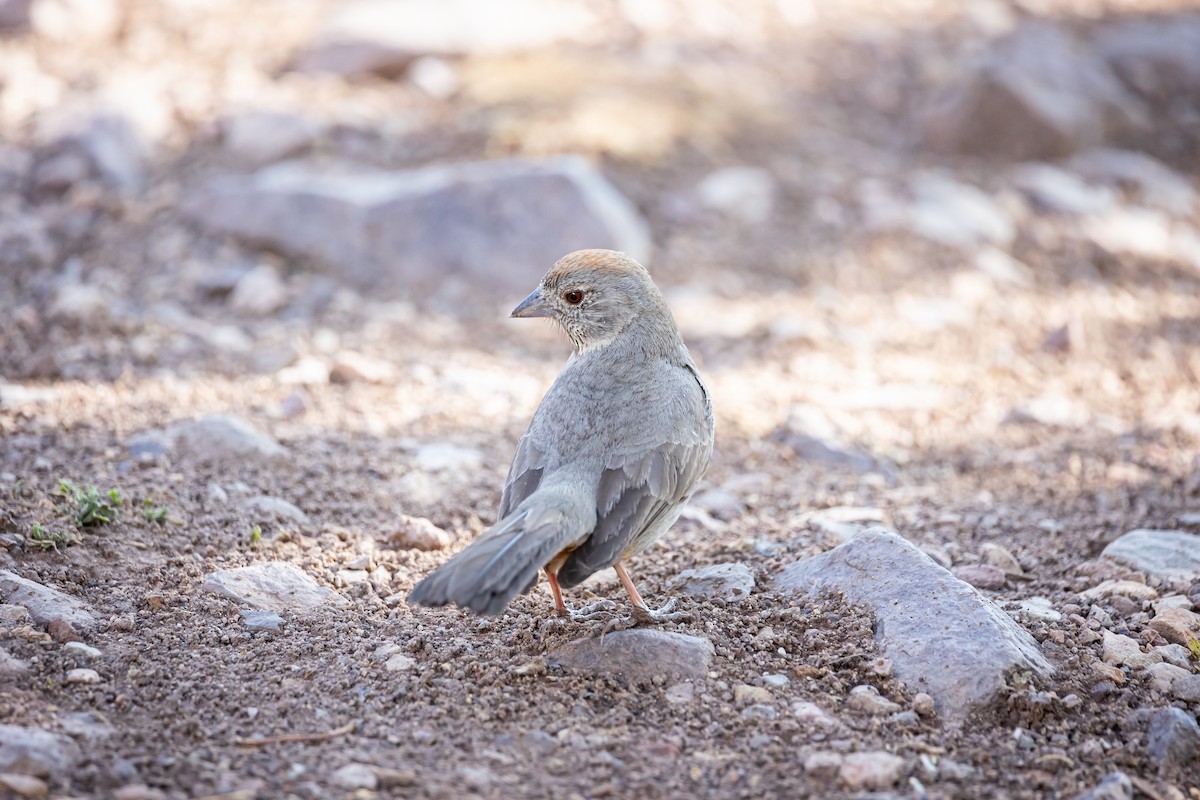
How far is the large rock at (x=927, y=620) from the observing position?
12.3ft

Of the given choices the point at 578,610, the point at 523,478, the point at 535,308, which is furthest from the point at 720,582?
the point at 535,308

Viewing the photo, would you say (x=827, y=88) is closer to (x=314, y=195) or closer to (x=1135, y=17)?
(x=1135, y=17)

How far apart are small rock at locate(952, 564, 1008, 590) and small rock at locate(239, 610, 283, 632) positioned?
271 cm

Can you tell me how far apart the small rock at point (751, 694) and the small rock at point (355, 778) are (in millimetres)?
1244

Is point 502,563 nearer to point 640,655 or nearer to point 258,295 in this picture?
point 640,655

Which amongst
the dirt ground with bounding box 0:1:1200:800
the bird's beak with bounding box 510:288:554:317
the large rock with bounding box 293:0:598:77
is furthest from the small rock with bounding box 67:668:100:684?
the large rock with bounding box 293:0:598:77

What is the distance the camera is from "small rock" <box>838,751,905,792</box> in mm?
3307

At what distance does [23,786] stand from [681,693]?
6.48 feet

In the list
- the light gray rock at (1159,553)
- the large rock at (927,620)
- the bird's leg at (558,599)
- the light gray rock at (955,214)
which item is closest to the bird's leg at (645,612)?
the bird's leg at (558,599)

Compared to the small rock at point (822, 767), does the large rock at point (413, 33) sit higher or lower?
higher

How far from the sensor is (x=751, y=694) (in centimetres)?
377

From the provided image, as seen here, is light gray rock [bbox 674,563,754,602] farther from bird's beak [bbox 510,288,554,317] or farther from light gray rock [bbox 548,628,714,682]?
bird's beak [bbox 510,288,554,317]

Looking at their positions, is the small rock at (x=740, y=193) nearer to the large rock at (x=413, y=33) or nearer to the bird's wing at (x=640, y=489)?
the large rock at (x=413, y=33)

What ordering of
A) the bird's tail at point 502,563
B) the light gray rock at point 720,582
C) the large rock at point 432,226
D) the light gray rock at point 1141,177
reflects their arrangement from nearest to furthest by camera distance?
the bird's tail at point 502,563
the light gray rock at point 720,582
the large rock at point 432,226
the light gray rock at point 1141,177
